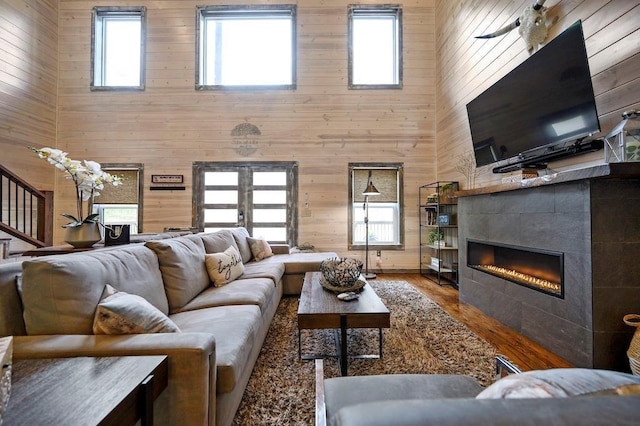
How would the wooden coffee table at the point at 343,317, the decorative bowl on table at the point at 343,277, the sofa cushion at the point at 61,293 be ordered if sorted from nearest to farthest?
the sofa cushion at the point at 61,293, the wooden coffee table at the point at 343,317, the decorative bowl on table at the point at 343,277

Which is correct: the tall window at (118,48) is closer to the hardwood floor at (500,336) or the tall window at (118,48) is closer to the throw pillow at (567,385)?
the hardwood floor at (500,336)

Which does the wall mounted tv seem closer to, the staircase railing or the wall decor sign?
the wall decor sign

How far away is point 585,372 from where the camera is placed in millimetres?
513

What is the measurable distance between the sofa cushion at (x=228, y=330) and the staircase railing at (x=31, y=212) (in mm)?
4346

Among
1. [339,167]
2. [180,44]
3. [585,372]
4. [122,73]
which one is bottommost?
[585,372]

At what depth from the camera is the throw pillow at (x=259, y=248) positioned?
401cm

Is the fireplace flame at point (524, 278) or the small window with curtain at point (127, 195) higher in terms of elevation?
the small window with curtain at point (127, 195)

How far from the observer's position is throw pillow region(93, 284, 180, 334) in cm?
119

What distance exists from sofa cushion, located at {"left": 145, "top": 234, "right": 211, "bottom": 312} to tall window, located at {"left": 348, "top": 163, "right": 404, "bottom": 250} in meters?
3.46

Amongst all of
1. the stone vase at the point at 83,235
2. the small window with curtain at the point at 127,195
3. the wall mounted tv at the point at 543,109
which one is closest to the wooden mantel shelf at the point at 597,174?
the wall mounted tv at the point at 543,109

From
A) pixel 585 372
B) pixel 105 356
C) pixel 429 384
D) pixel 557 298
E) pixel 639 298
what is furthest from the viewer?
pixel 557 298

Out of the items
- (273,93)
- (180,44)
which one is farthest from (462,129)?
(180,44)

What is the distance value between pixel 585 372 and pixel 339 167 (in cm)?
503

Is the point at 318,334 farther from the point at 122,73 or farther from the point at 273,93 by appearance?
the point at 122,73
